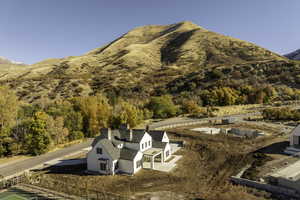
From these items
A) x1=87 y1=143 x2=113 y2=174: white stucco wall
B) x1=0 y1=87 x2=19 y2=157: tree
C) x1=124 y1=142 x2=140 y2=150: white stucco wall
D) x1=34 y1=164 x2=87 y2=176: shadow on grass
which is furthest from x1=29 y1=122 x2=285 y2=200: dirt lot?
x1=0 y1=87 x2=19 y2=157: tree

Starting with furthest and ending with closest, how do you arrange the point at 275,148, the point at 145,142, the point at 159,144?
1. the point at 275,148
2. the point at 159,144
3. the point at 145,142

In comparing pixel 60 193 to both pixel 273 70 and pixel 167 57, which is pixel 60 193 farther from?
pixel 167 57

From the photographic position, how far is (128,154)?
3088cm

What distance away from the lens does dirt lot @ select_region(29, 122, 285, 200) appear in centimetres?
2339

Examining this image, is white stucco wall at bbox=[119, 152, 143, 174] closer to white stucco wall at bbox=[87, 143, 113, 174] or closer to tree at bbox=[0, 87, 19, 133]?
white stucco wall at bbox=[87, 143, 113, 174]

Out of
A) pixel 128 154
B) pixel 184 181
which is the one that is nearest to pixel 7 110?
pixel 128 154

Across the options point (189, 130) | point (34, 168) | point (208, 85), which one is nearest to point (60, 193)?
point (34, 168)

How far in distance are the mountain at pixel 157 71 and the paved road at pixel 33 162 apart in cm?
5076

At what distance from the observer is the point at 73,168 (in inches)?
1296

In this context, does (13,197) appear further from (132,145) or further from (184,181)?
(184,181)

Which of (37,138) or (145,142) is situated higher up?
(37,138)

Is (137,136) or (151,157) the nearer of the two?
(151,157)

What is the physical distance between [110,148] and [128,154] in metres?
2.70

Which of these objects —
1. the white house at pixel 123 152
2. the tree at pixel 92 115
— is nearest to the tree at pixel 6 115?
the tree at pixel 92 115
